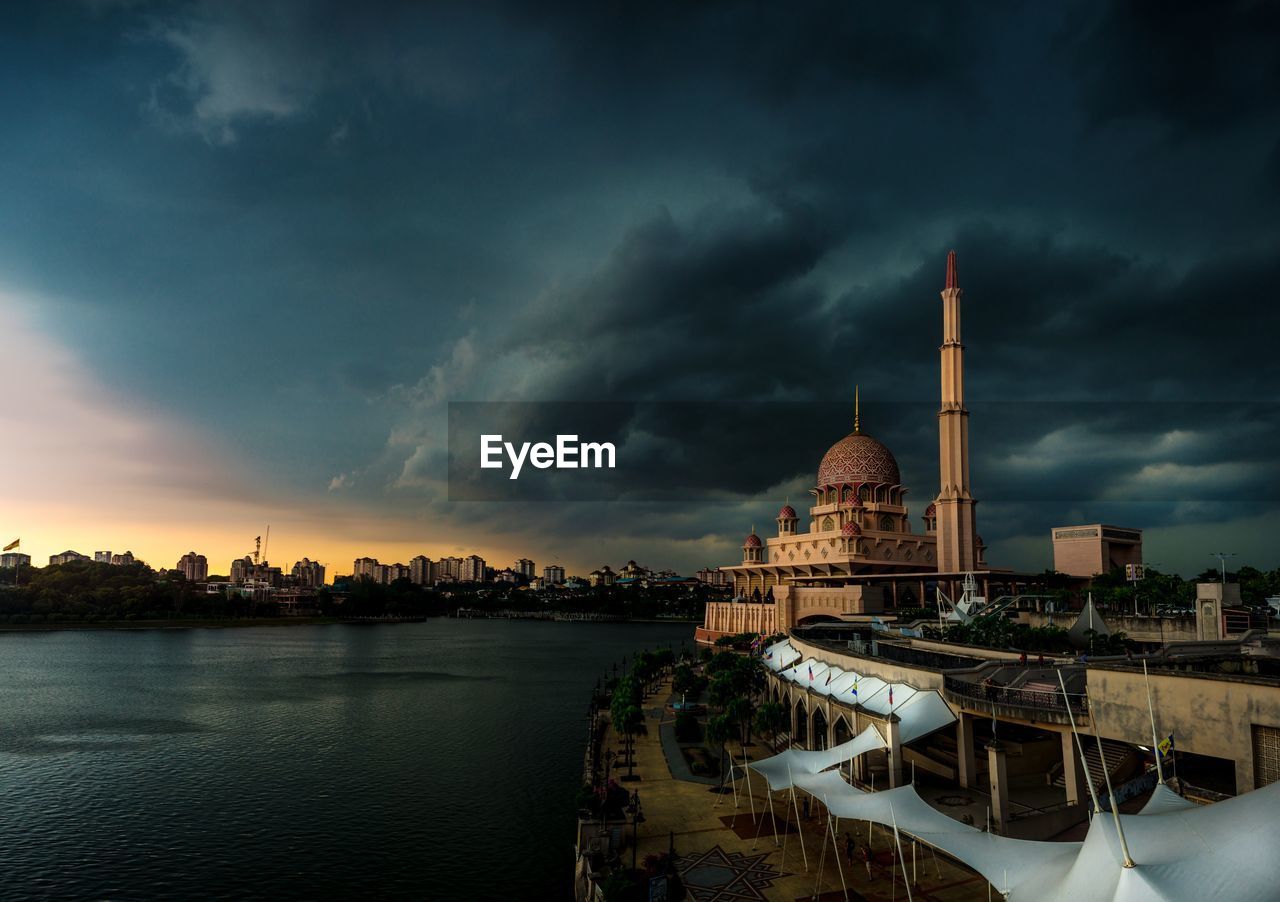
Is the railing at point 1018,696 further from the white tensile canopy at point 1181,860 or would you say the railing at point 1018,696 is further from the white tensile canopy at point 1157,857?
the white tensile canopy at point 1181,860

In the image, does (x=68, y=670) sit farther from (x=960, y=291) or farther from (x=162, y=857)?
(x=960, y=291)

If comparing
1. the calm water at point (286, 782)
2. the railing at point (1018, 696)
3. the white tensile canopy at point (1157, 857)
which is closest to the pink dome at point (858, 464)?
the calm water at point (286, 782)

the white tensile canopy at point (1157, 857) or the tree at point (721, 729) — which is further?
the tree at point (721, 729)

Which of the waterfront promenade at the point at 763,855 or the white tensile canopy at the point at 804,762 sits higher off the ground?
the white tensile canopy at the point at 804,762

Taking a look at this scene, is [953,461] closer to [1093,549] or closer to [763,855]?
[1093,549]

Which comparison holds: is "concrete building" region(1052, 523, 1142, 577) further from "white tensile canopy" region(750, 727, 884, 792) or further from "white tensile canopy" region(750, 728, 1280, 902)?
"white tensile canopy" region(750, 728, 1280, 902)

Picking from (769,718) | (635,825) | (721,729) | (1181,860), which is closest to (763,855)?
(635,825)
